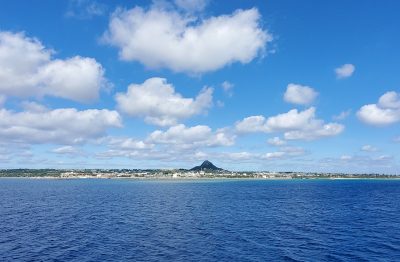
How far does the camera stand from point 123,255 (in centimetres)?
5934

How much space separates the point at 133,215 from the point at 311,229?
53281 millimetres

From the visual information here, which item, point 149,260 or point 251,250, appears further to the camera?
point 251,250

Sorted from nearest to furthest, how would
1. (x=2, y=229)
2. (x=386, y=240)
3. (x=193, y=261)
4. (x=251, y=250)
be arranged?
(x=193, y=261), (x=251, y=250), (x=386, y=240), (x=2, y=229)

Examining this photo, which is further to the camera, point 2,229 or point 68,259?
point 2,229

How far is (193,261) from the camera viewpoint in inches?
2183

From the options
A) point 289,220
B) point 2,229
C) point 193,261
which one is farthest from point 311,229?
point 2,229

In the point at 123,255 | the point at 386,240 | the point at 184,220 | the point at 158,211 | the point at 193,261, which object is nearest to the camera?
the point at 193,261

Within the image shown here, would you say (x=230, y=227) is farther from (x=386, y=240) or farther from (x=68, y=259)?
(x=68, y=259)

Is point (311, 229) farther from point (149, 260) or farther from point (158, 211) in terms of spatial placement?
point (158, 211)

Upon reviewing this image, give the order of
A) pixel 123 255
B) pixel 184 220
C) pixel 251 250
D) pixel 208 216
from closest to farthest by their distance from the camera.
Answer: pixel 123 255
pixel 251 250
pixel 184 220
pixel 208 216

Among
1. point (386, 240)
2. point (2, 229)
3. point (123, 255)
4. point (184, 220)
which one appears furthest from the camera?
point (184, 220)

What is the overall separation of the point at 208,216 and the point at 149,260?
50907 millimetres

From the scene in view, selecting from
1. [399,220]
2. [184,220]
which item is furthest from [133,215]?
[399,220]

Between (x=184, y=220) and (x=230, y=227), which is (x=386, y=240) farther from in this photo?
(x=184, y=220)
